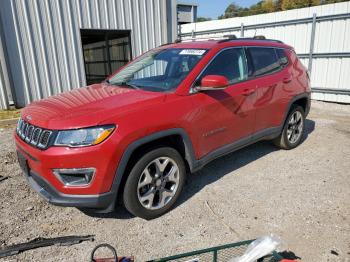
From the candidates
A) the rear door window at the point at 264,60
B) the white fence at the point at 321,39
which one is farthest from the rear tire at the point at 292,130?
the white fence at the point at 321,39

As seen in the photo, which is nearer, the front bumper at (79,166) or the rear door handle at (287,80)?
the front bumper at (79,166)

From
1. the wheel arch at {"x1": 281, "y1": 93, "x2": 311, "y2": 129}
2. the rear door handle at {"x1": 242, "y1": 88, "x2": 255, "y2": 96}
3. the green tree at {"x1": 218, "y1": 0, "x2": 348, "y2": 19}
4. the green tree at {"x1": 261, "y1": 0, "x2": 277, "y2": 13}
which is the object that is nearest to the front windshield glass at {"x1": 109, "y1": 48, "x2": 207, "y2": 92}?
the rear door handle at {"x1": 242, "y1": 88, "x2": 255, "y2": 96}

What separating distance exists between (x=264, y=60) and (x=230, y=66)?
0.82 m

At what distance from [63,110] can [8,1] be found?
19.4 feet

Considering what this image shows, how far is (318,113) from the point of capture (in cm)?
818

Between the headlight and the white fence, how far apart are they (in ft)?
21.1

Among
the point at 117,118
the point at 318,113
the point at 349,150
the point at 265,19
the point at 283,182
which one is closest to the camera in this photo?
the point at 117,118

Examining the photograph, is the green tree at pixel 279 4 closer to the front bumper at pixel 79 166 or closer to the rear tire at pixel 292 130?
the rear tire at pixel 292 130

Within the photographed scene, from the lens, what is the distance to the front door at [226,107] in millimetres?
3385

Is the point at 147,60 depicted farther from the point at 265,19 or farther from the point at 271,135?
the point at 265,19

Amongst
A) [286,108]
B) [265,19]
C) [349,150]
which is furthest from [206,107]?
[265,19]

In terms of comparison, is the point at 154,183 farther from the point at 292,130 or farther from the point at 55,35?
the point at 55,35

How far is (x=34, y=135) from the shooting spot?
111 inches

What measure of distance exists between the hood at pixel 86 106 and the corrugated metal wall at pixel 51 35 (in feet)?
16.4
